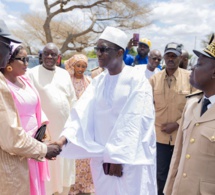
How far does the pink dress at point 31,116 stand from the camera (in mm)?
2719

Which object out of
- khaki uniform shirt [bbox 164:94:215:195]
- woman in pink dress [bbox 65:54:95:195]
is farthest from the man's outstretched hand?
woman in pink dress [bbox 65:54:95:195]

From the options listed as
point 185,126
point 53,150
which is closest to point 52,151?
point 53,150

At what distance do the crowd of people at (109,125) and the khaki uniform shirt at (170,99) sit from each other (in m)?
0.01

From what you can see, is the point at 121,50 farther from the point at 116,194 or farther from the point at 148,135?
the point at 116,194

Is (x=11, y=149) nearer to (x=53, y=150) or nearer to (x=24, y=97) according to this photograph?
(x=53, y=150)

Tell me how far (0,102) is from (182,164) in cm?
129

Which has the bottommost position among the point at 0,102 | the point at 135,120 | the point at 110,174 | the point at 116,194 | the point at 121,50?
the point at 116,194

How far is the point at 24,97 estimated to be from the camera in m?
2.83

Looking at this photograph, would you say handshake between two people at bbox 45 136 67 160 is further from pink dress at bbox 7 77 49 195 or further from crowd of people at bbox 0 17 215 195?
pink dress at bbox 7 77 49 195

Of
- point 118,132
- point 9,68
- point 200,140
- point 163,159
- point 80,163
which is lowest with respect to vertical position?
point 80,163

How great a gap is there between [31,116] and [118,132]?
0.85 metres

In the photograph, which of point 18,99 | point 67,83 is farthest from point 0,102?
point 67,83

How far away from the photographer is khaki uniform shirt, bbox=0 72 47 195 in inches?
79.1

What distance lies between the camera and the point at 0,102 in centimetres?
199
